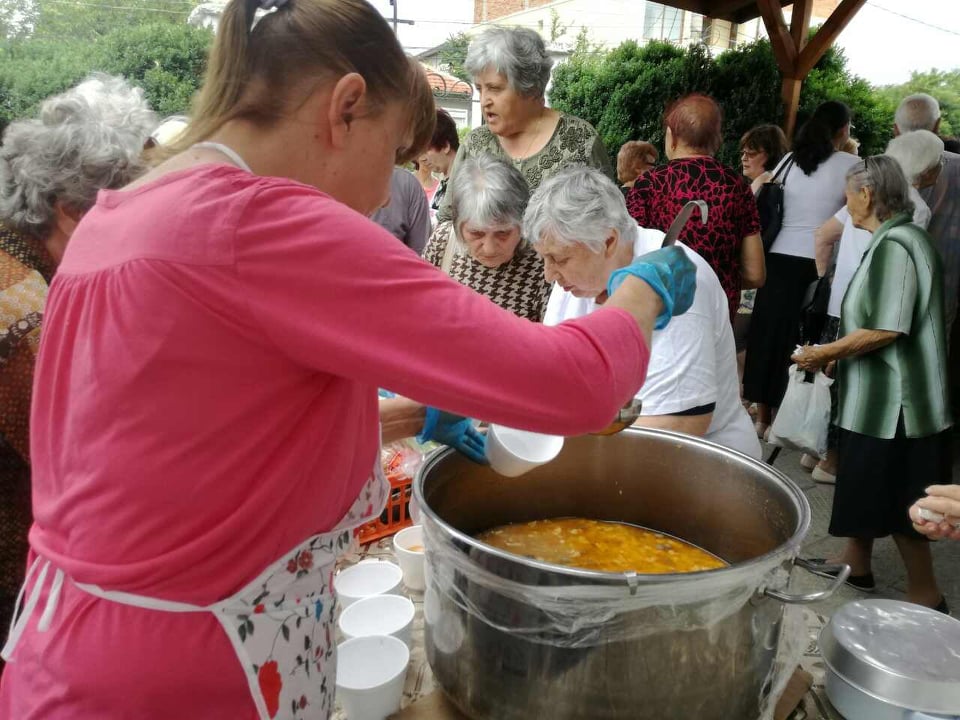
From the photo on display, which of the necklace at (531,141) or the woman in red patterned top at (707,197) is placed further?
the woman in red patterned top at (707,197)

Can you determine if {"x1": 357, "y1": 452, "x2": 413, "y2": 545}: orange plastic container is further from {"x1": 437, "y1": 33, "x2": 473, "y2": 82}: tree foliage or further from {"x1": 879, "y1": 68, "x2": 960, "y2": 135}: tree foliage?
{"x1": 437, "y1": 33, "x2": 473, "y2": 82}: tree foliage

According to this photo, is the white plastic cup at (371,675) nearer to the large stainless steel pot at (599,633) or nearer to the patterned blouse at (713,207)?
the large stainless steel pot at (599,633)

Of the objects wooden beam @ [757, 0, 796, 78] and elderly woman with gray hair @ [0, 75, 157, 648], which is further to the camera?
wooden beam @ [757, 0, 796, 78]

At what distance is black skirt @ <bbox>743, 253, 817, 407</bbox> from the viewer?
4.23 metres

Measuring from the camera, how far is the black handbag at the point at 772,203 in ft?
13.7

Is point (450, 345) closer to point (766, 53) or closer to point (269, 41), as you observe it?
point (269, 41)

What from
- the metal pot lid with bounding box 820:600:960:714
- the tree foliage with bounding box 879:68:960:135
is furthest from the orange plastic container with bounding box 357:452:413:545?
the tree foliage with bounding box 879:68:960:135

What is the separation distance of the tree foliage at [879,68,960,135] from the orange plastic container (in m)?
11.2

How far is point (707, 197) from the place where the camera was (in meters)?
3.02

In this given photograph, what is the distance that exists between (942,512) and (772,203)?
3.14 m

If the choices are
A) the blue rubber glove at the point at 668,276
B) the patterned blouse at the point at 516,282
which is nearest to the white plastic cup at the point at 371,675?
the blue rubber glove at the point at 668,276

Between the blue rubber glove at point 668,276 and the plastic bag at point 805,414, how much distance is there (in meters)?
2.54

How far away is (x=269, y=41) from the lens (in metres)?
0.73

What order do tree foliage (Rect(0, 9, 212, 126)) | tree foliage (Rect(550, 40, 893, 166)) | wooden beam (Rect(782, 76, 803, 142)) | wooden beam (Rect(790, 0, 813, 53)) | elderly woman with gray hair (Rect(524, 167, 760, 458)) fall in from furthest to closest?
1. tree foliage (Rect(550, 40, 893, 166))
2. tree foliage (Rect(0, 9, 212, 126))
3. wooden beam (Rect(782, 76, 803, 142))
4. wooden beam (Rect(790, 0, 813, 53))
5. elderly woman with gray hair (Rect(524, 167, 760, 458))
